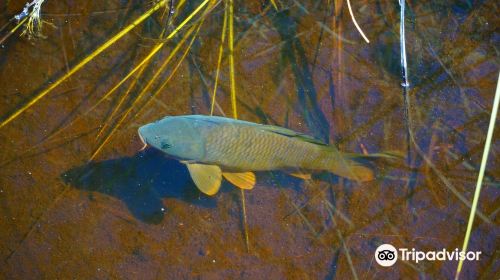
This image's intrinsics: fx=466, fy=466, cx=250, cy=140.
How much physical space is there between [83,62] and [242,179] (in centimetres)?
150

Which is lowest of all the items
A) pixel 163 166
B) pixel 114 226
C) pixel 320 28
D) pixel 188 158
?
pixel 114 226

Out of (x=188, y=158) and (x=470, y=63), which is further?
(x=470, y=63)

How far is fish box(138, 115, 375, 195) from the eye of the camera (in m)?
3.07

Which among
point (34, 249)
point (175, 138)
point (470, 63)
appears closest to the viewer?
point (175, 138)

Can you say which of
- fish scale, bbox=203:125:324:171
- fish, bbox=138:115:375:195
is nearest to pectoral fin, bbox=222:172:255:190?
fish, bbox=138:115:375:195

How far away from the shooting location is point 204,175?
10.5 feet

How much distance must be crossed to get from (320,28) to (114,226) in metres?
2.18

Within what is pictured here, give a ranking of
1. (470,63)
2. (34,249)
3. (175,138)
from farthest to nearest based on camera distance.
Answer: (470,63) → (34,249) → (175,138)

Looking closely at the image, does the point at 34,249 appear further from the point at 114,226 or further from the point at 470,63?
the point at 470,63

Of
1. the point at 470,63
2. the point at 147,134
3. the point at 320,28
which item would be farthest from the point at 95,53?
the point at 470,63

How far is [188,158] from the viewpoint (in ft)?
10.2

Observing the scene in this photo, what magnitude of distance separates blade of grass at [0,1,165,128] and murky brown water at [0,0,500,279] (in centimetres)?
4

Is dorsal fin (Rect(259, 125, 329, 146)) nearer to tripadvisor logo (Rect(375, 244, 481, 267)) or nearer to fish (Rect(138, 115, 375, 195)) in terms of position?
fish (Rect(138, 115, 375, 195))

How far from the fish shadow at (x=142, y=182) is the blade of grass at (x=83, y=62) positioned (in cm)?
58
